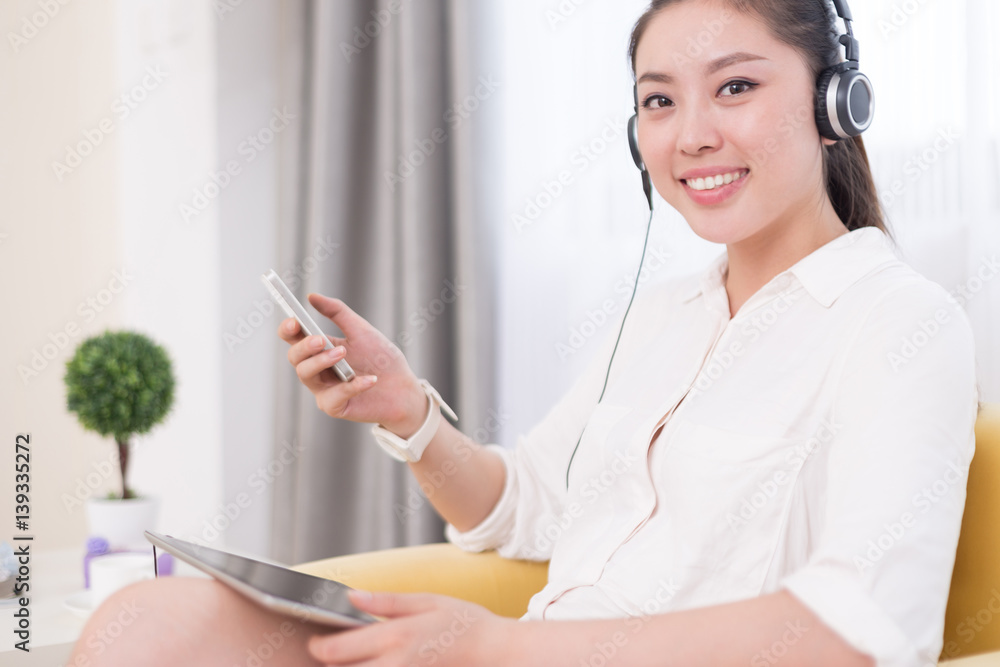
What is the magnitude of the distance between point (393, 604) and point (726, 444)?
14.9 inches

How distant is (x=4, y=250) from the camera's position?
7.27 feet

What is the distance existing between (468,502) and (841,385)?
0.52 metres

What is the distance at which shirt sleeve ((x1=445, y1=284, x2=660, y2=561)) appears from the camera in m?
1.15

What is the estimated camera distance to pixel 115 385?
1.62 meters

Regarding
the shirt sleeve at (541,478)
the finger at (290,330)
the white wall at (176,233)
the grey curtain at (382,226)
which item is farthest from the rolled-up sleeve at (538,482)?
the white wall at (176,233)

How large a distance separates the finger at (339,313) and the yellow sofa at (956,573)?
30 centimetres

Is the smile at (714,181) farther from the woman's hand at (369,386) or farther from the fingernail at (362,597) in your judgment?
the fingernail at (362,597)

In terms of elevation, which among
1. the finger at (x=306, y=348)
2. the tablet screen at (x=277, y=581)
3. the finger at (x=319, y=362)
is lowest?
the tablet screen at (x=277, y=581)

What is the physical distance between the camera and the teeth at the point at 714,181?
0.92 meters

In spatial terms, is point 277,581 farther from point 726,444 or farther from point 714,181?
point 714,181

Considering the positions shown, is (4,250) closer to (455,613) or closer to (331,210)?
(331,210)

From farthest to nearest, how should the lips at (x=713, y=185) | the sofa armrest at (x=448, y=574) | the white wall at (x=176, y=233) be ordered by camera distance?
the white wall at (x=176, y=233) → the sofa armrest at (x=448, y=574) → the lips at (x=713, y=185)

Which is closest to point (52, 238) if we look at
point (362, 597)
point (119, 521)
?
point (119, 521)

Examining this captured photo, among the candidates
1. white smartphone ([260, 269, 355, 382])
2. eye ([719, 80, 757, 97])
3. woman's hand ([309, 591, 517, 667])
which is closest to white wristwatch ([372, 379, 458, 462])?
white smartphone ([260, 269, 355, 382])
